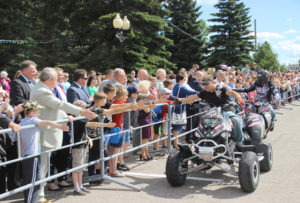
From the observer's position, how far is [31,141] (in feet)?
13.1

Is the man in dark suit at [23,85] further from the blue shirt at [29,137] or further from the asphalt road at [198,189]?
the asphalt road at [198,189]

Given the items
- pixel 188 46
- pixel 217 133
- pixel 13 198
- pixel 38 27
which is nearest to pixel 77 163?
pixel 13 198

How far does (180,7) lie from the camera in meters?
36.5

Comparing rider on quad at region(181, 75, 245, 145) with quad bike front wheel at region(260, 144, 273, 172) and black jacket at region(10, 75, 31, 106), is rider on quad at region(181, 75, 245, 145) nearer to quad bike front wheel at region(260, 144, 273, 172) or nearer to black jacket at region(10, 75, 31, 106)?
quad bike front wheel at region(260, 144, 273, 172)

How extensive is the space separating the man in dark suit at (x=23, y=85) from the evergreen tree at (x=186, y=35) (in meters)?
30.9

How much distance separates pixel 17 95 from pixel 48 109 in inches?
42.1

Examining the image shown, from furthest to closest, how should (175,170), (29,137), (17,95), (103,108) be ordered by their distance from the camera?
(17,95) → (103,108) → (175,170) → (29,137)

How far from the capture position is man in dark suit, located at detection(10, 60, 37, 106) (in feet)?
17.1

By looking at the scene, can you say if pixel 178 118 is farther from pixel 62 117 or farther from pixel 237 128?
pixel 62 117

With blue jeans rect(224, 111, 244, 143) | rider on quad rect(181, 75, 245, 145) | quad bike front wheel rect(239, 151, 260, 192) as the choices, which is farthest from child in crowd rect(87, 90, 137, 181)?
quad bike front wheel rect(239, 151, 260, 192)

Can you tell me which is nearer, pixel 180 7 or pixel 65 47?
pixel 65 47

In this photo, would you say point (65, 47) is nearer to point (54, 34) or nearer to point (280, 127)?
point (54, 34)

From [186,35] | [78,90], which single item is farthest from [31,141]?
[186,35]

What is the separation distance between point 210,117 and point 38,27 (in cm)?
2525
